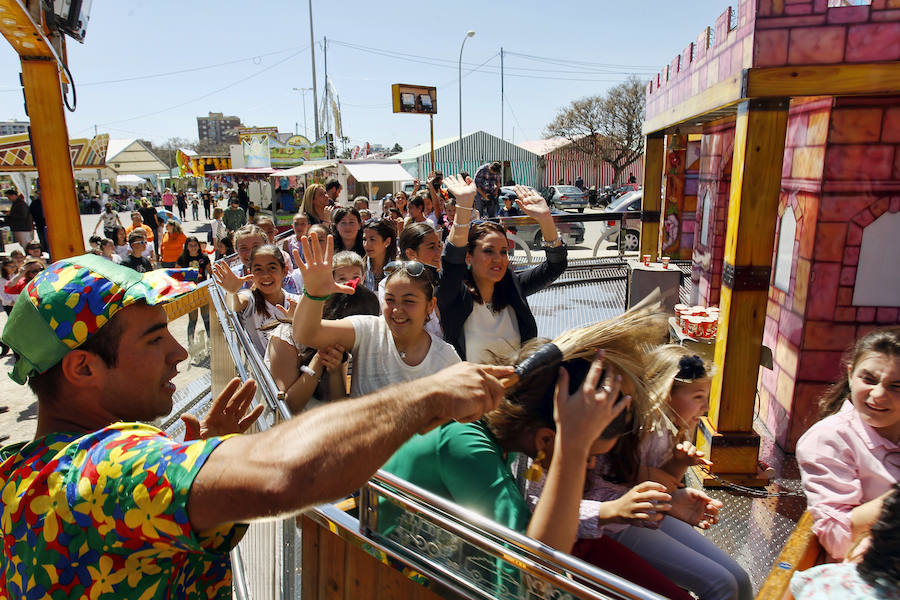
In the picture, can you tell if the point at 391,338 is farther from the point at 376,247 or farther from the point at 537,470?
the point at 376,247

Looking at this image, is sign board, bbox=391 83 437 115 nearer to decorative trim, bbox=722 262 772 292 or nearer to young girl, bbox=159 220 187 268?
young girl, bbox=159 220 187 268

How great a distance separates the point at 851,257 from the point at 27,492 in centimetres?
465

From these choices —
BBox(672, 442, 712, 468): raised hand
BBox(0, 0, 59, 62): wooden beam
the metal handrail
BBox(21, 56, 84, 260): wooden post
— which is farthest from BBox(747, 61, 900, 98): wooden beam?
BBox(21, 56, 84, 260): wooden post

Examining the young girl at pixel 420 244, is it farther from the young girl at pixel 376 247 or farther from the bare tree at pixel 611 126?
the bare tree at pixel 611 126

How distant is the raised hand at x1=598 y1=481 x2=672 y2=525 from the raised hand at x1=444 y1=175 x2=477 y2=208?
2144mm

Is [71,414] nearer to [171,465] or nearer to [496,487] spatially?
[171,465]

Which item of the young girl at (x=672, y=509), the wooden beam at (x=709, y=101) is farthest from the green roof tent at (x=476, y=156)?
the young girl at (x=672, y=509)

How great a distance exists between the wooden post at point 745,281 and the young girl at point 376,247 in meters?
2.61

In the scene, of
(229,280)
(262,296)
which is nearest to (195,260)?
(229,280)

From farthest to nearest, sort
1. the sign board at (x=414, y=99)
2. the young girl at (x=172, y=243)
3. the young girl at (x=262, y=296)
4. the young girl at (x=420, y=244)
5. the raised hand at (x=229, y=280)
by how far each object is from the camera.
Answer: the sign board at (x=414, y=99) < the young girl at (x=172, y=243) < the young girl at (x=420, y=244) < the raised hand at (x=229, y=280) < the young girl at (x=262, y=296)

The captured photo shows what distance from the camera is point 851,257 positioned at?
156 inches

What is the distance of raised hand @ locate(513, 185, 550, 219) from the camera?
3500 mm

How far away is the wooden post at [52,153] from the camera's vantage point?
3770 millimetres

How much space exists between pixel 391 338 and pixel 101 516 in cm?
171
